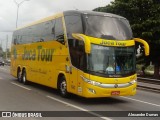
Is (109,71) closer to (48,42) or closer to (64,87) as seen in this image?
(64,87)

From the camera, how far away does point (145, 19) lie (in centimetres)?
3591

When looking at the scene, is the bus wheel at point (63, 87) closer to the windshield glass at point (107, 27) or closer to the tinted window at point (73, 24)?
the tinted window at point (73, 24)

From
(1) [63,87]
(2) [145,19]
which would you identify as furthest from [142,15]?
(1) [63,87]

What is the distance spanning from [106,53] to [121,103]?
2.06 meters

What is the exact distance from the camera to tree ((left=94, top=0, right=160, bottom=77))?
Result: 112ft

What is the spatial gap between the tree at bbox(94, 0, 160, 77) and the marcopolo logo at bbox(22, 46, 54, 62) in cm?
1459

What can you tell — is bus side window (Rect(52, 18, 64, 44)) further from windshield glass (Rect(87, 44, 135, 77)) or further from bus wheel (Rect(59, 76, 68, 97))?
windshield glass (Rect(87, 44, 135, 77))

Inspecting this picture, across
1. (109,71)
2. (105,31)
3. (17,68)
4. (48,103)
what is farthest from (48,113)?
(17,68)

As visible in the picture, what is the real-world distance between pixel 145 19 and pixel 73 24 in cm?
2200

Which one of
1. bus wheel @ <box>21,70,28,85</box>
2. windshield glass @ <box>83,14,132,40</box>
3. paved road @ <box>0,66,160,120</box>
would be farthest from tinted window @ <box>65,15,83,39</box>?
bus wheel @ <box>21,70,28,85</box>

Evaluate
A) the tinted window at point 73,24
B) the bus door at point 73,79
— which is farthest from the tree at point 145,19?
the bus door at point 73,79

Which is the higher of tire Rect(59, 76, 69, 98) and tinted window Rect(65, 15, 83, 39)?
tinted window Rect(65, 15, 83, 39)

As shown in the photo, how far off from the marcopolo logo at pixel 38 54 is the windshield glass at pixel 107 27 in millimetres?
3412

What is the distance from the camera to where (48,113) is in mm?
11656
